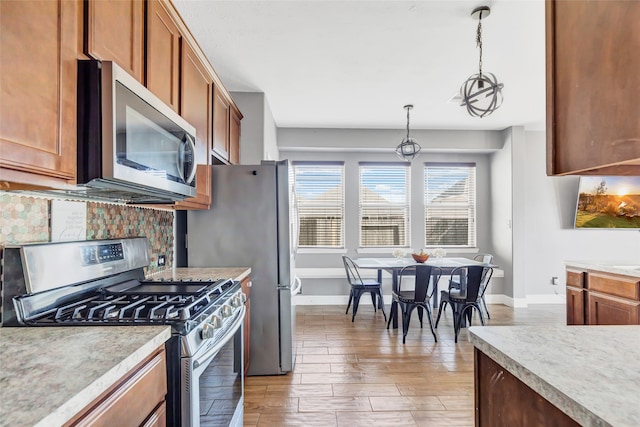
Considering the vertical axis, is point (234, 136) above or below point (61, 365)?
above

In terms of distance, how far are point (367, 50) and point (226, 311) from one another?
233 centimetres

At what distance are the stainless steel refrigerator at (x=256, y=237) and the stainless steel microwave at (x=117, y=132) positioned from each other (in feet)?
3.99

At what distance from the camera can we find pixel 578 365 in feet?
2.84

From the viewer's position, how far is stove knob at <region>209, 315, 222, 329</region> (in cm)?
145

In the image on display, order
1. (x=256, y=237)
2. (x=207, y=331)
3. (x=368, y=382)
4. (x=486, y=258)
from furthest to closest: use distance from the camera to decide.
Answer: (x=486, y=258)
(x=256, y=237)
(x=368, y=382)
(x=207, y=331)

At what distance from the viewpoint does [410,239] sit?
17.9ft

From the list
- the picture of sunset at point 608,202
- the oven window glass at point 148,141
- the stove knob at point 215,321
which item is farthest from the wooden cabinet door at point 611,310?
the oven window glass at point 148,141

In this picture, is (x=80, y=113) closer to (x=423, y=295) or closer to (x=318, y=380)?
(x=318, y=380)

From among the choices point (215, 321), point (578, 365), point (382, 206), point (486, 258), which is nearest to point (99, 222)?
point (215, 321)

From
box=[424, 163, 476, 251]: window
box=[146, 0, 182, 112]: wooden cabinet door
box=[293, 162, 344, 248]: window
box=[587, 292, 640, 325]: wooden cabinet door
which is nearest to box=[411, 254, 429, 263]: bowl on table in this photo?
box=[424, 163, 476, 251]: window

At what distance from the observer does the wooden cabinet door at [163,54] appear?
1.67m

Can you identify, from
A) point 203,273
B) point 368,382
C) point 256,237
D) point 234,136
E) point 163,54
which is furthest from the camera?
point 234,136

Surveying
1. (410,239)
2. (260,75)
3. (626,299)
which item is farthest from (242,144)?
(626,299)

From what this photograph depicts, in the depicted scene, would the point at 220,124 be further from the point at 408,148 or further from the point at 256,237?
the point at 408,148
